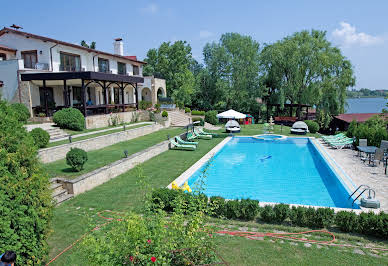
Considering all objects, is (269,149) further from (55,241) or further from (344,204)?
(55,241)

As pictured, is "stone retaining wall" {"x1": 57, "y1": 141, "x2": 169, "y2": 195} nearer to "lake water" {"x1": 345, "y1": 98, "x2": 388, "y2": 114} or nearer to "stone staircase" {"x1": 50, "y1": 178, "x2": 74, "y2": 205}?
"stone staircase" {"x1": 50, "y1": 178, "x2": 74, "y2": 205}

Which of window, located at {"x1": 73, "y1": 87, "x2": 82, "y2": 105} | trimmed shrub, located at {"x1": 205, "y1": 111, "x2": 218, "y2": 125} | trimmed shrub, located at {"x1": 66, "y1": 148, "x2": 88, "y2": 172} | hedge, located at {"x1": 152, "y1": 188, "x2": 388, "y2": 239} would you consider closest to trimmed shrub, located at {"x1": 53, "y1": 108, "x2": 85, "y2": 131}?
window, located at {"x1": 73, "y1": 87, "x2": 82, "y2": 105}

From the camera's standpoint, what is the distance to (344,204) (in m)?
9.61

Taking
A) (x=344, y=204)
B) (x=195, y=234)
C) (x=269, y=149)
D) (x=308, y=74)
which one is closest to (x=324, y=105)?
(x=308, y=74)

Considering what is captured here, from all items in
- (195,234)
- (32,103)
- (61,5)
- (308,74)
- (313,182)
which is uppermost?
(61,5)

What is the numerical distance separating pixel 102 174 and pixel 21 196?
6.64 meters

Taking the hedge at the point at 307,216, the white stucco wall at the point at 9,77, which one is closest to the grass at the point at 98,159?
the hedge at the point at 307,216

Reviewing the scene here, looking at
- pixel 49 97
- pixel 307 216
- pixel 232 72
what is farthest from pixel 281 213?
pixel 232 72

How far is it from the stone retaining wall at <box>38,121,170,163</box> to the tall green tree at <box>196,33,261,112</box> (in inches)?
679

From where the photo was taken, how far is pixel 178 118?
31.2 meters

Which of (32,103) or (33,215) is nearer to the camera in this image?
(33,215)

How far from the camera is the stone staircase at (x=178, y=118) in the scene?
3005cm

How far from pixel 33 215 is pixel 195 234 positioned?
9.47 feet

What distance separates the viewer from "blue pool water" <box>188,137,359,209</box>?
10.9 meters
